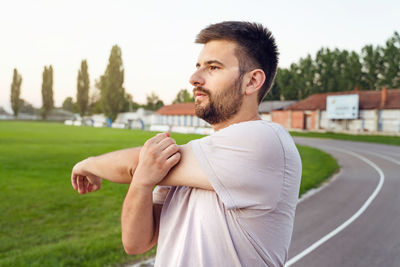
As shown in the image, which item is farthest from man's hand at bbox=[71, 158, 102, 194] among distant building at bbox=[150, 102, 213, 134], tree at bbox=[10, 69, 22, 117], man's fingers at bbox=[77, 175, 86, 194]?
tree at bbox=[10, 69, 22, 117]

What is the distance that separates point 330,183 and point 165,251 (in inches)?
563

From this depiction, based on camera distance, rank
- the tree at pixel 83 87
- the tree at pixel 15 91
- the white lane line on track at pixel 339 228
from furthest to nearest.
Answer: the tree at pixel 15 91
the tree at pixel 83 87
the white lane line on track at pixel 339 228

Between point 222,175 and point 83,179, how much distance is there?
96 centimetres

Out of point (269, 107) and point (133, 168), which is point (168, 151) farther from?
point (269, 107)

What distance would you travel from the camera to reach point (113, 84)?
7156 centimetres

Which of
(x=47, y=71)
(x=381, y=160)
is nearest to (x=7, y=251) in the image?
(x=381, y=160)

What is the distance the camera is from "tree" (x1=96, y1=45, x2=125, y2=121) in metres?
71.2

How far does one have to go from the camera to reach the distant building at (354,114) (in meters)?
47.3

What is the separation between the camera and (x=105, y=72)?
7156 centimetres

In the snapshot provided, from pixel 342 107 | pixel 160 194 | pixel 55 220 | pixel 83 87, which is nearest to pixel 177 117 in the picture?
pixel 83 87

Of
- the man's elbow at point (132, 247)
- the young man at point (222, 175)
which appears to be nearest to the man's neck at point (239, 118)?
the young man at point (222, 175)

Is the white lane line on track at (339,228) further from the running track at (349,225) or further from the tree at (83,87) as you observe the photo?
the tree at (83,87)

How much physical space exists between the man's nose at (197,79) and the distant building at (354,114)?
52971mm

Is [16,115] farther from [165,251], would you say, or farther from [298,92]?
[165,251]
